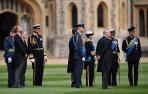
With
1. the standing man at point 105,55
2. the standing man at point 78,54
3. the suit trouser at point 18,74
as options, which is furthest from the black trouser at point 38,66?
the standing man at point 105,55

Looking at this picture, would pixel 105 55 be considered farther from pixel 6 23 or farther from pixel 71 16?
pixel 6 23

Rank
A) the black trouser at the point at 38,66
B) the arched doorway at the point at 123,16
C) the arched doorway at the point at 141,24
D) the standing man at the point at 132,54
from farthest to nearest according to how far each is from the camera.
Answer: the arched doorway at the point at 141,24 < the arched doorway at the point at 123,16 < the black trouser at the point at 38,66 < the standing man at the point at 132,54

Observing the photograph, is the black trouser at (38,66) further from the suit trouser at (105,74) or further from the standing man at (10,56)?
the suit trouser at (105,74)

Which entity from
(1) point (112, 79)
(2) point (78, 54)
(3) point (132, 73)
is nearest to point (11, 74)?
(2) point (78, 54)

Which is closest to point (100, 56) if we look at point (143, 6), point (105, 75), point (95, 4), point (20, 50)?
point (105, 75)

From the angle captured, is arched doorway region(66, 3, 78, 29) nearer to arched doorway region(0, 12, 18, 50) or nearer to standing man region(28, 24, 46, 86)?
arched doorway region(0, 12, 18, 50)

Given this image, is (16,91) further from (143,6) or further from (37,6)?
(143,6)

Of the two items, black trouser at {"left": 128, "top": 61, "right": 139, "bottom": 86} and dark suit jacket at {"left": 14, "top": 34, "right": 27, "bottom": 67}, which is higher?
dark suit jacket at {"left": 14, "top": 34, "right": 27, "bottom": 67}

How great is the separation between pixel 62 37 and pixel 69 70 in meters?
29.9

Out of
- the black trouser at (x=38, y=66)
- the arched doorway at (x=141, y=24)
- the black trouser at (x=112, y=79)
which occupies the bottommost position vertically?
the black trouser at (x=112, y=79)

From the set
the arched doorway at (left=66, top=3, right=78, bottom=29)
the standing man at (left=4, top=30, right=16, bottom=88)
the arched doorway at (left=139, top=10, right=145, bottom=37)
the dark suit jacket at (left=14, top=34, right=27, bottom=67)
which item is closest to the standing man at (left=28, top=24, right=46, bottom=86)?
the dark suit jacket at (left=14, top=34, right=27, bottom=67)

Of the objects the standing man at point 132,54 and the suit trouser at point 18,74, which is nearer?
the suit trouser at point 18,74

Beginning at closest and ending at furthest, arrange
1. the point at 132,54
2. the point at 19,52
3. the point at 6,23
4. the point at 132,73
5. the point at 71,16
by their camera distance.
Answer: the point at 19,52, the point at 132,54, the point at 132,73, the point at 71,16, the point at 6,23

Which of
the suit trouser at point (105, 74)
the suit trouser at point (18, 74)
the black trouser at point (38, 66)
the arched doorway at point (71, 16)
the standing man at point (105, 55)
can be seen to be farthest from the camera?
the arched doorway at point (71, 16)
